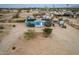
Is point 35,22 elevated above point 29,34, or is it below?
above

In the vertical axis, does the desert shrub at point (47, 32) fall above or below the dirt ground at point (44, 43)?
above

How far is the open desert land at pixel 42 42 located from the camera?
4.48ft

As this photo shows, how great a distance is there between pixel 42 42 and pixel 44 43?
0.02 metres

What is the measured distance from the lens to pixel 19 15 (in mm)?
1389

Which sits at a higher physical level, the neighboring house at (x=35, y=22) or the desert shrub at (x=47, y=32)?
the neighboring house at (x=35, y=22)

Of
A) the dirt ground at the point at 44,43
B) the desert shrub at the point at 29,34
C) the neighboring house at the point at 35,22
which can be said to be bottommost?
the dirt ground at the point at 44,43

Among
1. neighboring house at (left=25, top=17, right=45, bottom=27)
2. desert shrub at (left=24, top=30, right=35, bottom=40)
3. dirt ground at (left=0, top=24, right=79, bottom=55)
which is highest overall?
neighboring house at (left=25, top=17, right=45, bottom=27)

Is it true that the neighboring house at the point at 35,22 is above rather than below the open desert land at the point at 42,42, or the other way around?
above

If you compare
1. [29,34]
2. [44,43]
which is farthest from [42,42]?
[29,34]

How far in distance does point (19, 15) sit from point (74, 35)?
604 mm

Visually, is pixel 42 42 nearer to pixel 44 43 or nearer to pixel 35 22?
pixel 44 43

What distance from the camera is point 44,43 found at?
4.50ft

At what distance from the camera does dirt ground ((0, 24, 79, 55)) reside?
4.48ft
